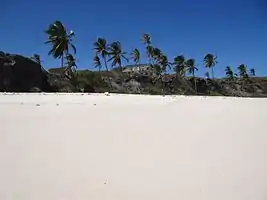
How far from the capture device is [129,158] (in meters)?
3.80

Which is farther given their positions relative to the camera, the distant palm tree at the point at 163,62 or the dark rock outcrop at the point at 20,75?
the distant palm tree at the point at 163,62

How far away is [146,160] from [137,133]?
4.51ft

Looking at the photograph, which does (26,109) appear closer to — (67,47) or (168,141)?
(168,141)

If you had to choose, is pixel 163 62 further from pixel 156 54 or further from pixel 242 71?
pixel 242 71

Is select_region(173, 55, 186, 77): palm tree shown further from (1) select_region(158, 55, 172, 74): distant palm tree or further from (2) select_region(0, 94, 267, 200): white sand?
(2) select_region(0, 94, 267, 200): white sand

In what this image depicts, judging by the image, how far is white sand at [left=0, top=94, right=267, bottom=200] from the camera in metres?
2.93

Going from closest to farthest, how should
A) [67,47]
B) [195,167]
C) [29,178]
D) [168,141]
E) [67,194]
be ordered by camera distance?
[67,194] < [29,178] < [195,167] < [168,141] < [67,47]

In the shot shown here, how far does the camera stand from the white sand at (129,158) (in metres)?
2.93

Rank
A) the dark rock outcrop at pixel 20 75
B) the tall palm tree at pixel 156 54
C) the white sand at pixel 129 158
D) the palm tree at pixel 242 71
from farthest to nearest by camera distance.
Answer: the palm tree at pixel 242 71 → the tall palm tree at pixel 156 54 → the dark rock outcrop at pixel 20 75 → the white sand at pixel 129 158

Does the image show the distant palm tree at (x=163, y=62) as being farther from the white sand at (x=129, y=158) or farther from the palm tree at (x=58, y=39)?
the white sand at (x=129, y=158)

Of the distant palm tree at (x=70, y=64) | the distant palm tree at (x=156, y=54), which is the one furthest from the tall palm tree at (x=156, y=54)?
the distant palm tree at (x=70, y=64)

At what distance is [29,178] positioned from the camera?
10.3 ft

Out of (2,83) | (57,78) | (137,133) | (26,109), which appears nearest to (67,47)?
(57,78)

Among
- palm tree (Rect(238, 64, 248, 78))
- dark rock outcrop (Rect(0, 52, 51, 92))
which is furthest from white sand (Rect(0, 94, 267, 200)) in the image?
palm tree (Rect(238, 64, 248, 78))
